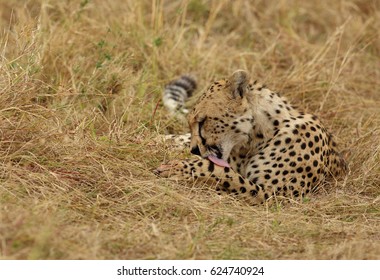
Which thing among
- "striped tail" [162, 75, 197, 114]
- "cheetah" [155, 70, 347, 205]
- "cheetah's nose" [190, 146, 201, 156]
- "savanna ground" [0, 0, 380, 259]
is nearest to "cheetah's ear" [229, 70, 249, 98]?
"cheetah" [155, 70, 347, 205]

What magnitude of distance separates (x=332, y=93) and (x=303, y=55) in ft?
2.29

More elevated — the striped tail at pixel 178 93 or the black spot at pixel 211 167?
the black spot at pixel 211 167

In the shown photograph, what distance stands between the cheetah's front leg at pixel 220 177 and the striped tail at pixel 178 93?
3.71 ft

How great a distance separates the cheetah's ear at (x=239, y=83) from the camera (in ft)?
17.9

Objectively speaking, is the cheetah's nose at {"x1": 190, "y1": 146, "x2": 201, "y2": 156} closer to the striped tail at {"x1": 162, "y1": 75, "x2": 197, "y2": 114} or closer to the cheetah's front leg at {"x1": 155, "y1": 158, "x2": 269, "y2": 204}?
the cheetah's front leg at {"x1": 155, "y1": 158, "x2": 269, "y2": 204}

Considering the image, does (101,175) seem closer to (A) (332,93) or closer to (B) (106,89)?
(B) (106,89)

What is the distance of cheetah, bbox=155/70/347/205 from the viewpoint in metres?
5.45

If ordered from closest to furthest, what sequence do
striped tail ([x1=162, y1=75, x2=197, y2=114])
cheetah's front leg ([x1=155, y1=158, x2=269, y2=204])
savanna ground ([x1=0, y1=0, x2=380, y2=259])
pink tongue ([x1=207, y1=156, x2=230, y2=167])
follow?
savanna ground ([x1=0, y1=0, x2=380, y2=259]) → cheetah's front leg ([x1=155, y1=158, x2=269, y2=204]) → pink tongue ([x1=207, y1=156, x2=230, y2=167]) → striped tail ([x1=162, y1=75, x2=197, y2=114])

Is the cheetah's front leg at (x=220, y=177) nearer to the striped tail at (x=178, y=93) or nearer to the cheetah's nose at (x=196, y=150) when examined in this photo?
the cheetah's nose at (x=196, y=150)

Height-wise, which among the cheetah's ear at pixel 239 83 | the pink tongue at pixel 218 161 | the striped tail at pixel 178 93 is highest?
the cheetah's ear at pixel 239 83

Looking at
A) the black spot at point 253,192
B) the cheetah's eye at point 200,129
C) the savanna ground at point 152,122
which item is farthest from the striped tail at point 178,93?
the black spot at point 253,192

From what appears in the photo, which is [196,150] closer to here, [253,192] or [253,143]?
[253,143]

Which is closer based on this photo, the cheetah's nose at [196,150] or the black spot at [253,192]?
the black spot at [253,192]

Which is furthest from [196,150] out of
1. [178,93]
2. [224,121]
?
[178,93]
